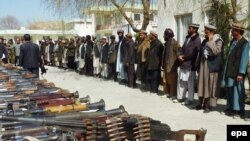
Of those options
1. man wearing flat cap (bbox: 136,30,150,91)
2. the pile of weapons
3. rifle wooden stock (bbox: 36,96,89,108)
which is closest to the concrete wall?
man wearing flat cap (bbox: 136,30,150,91)

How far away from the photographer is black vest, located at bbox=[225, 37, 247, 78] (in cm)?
677

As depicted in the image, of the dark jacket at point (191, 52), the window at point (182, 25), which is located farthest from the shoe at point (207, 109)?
the window at point (182, 25)

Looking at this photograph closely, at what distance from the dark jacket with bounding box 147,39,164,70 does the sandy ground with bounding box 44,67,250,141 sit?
28.9 inches

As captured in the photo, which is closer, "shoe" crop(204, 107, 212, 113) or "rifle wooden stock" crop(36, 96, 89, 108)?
"rifle wooden stock" crop(36, 96, 89, 108)

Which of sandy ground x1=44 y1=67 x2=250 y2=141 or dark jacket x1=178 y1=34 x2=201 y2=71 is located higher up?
dark jacket x1=178 y1=34 x2=201 y2=71

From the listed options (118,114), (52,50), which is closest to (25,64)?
(118,114)

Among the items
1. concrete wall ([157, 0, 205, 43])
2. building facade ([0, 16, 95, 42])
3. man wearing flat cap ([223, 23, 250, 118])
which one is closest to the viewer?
man wearing flat cap ([223, 23, 250, 118])

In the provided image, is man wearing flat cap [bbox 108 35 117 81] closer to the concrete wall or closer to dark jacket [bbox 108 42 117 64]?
dark jacket [bbox 108 42 117 64]

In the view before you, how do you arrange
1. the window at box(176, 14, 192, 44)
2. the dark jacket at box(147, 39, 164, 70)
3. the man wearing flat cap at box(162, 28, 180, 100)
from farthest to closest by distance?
the window at box(176, 14, 192, 44), the dark jacket at box(147, 39, 164, 70), the man wearing flat cap at box(162, 28, 180, 100)

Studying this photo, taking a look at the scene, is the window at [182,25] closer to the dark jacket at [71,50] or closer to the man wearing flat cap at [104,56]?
the man wearing flat cap at [104,56]

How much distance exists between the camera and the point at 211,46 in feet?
23.9

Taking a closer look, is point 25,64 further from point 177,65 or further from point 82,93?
point 177,65

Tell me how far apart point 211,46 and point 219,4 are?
3.50 meters

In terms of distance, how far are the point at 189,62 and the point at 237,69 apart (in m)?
1.58
